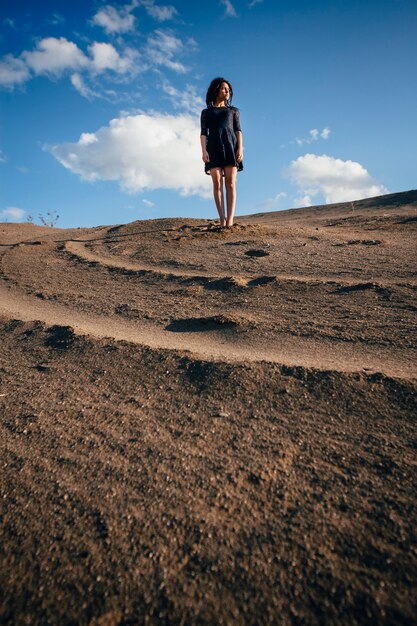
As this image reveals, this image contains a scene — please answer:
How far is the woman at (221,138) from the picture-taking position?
14.8ft

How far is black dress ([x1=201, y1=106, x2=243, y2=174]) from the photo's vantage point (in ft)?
14.8

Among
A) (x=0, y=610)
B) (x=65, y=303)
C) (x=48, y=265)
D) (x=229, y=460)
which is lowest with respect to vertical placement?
(x=0, y=610)

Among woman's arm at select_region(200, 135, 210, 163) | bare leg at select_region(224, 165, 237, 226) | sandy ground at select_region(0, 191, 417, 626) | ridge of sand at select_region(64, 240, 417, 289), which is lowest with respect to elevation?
sandy ground at select_region(0, 191, 417, 626)

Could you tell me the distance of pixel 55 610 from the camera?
2.81 ft

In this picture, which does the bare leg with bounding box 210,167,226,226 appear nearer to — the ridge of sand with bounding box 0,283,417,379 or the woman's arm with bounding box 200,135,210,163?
the woman's arm with bounding box 200,135,210,163

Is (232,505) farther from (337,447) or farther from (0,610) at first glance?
(0,610)

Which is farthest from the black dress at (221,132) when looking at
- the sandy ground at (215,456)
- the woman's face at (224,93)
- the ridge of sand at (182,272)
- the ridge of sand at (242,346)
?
the ridge of sand at (242,346)

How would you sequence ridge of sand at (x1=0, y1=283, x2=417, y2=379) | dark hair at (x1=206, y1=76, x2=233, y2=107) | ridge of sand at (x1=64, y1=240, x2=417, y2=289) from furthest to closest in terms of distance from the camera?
1. dark hair at (x1=206, y1=76, x2=233, y2=107)
2. ridge of sand at (x1=64, y1=240, x2=417, y2=289)
3. ridge of sand at (x1=0, y1=283, x2=417, y2=379)

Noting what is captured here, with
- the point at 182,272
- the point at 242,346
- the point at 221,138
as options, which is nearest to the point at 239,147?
the point at 221,138

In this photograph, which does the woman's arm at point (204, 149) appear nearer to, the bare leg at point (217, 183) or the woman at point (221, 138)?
the woman at point (221, 138)

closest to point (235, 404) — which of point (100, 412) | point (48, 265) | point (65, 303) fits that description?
point (100, 412)

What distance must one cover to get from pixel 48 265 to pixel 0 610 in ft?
12.1

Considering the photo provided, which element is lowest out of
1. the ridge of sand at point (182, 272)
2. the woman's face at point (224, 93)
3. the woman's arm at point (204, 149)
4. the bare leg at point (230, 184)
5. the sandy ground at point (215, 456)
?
the sandy ground at point (215, 456)

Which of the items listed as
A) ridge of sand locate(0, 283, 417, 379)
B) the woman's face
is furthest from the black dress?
ridge of sand locate(0, 283, 417, 379)
